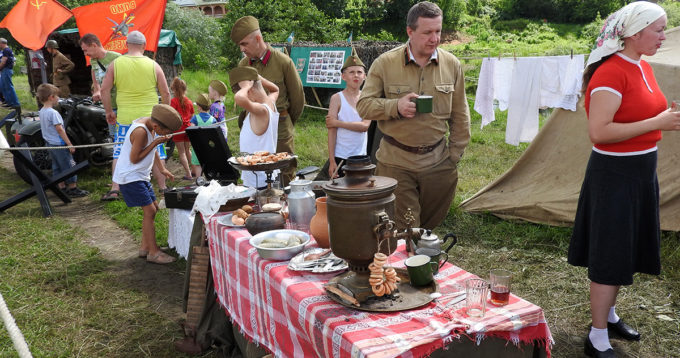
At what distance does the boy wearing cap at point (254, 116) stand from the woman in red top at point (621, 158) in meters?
2.24

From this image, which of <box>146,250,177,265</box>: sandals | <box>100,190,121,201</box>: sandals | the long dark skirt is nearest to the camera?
the long dark skirt

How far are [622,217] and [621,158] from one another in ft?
1.06

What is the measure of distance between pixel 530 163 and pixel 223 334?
3.95 meters

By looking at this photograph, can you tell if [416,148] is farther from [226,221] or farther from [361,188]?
[361,188]

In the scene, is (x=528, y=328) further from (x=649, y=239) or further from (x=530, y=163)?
(x=530, y=163)

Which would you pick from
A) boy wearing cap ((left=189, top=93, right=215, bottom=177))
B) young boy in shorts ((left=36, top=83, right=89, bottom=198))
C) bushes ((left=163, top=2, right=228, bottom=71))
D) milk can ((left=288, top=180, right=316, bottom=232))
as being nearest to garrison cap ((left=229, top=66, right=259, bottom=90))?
milk can ((left=288, top=180, right=316, bottom=232))

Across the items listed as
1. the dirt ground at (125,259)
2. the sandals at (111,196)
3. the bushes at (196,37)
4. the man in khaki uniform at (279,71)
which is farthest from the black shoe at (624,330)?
the bushes at (196,37)

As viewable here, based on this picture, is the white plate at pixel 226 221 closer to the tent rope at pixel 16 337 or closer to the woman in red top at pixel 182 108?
the tent rope at pixel 16 337

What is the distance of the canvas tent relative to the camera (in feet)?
15.6

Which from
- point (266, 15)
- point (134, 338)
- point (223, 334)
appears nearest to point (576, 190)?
point (223, 334)

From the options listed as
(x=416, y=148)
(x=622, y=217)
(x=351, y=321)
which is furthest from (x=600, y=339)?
(x=351, y=321)

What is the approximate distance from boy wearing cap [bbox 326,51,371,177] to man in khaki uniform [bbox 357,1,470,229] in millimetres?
1356

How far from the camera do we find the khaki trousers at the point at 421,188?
3523 millimetres

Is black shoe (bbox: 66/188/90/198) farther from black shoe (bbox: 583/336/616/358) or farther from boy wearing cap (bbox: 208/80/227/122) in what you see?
black shoe (bbox: 583/336/616/358)
